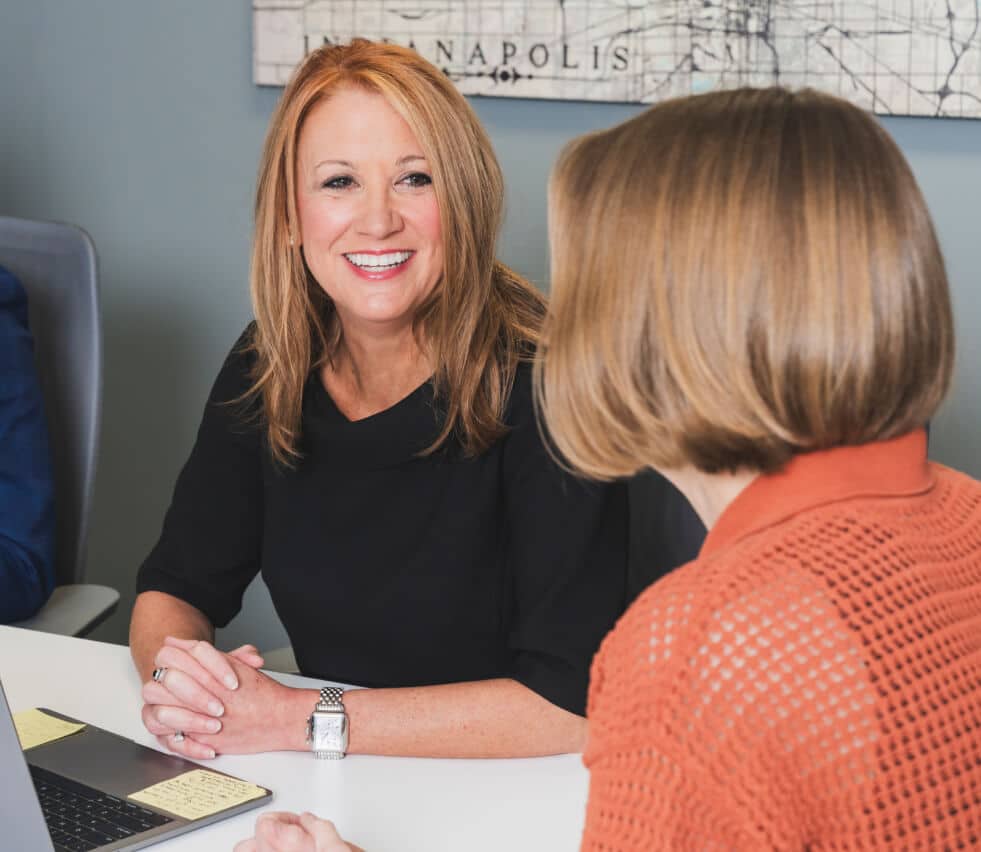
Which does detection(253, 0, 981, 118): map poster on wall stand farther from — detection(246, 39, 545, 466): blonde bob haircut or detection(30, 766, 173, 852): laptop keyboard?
detection(30, 766, 173, 852): laptop keyboard

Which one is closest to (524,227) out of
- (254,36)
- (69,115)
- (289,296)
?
(254,36)

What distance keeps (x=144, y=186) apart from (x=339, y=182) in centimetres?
130

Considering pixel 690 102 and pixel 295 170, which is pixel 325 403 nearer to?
pixel 295 170

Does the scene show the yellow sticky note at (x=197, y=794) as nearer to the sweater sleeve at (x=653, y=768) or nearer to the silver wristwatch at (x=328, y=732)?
the silver wristwatch at (x=328, y=732)

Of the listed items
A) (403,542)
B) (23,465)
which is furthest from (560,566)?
(23,465)

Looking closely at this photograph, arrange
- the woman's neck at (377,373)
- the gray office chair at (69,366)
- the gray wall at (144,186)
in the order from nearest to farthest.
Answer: the woman's neck at (377,373), the gray office chair at (69,366), the gray wall at (144,186)

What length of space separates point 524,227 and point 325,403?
3.02 feet

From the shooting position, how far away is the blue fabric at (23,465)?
6.12ft

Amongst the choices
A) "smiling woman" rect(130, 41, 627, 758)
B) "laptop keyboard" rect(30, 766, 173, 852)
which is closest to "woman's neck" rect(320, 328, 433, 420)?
"smiling woman" rect(130, 41, 627, 758)

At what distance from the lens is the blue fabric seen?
1865mm

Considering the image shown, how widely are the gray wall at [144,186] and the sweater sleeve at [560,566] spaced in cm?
107

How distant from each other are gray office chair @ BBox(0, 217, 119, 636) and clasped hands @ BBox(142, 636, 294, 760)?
2.55ft

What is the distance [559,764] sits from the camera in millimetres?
1271

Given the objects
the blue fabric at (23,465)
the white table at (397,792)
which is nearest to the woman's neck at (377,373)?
the white table at (397,792)
